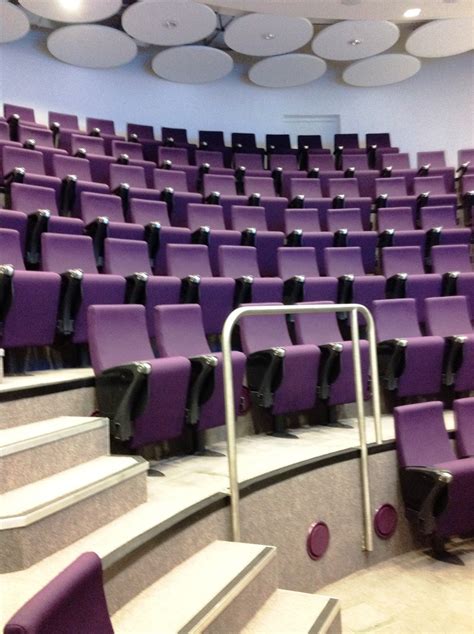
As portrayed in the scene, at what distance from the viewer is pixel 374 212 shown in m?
1.33

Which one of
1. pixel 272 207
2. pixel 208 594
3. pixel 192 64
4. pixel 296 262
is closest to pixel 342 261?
pixel 296 262

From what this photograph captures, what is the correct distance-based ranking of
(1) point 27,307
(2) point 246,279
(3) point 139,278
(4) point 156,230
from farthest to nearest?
(4) point 156,230 < (2) point 246,279 < (3) point 139,278 < (1) point 27,307

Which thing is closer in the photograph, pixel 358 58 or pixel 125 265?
pixel 125 265

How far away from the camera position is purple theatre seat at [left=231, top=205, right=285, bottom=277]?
3.26 ft

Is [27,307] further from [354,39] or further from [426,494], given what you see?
[354,39]

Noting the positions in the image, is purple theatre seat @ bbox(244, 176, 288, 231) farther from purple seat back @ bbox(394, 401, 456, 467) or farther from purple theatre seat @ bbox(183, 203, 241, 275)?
purple seat back @ bbox(394, 401, 456, 467)

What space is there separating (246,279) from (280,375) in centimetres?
20

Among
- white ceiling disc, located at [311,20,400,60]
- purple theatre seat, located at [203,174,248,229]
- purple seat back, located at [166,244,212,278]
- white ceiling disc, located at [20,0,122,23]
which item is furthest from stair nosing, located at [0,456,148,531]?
white ceiling disc, located at [311,20,400,60]

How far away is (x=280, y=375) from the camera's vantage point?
60cm

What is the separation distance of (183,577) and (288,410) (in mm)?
310

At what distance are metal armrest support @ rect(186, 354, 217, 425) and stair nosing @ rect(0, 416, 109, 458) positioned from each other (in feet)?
0.34

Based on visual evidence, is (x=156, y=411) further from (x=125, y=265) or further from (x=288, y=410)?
(x=125, y=265)

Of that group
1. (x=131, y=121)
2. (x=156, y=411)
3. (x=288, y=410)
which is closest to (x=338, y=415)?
(x=288, y=410)

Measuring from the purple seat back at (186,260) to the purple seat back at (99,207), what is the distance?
0.49 feet
